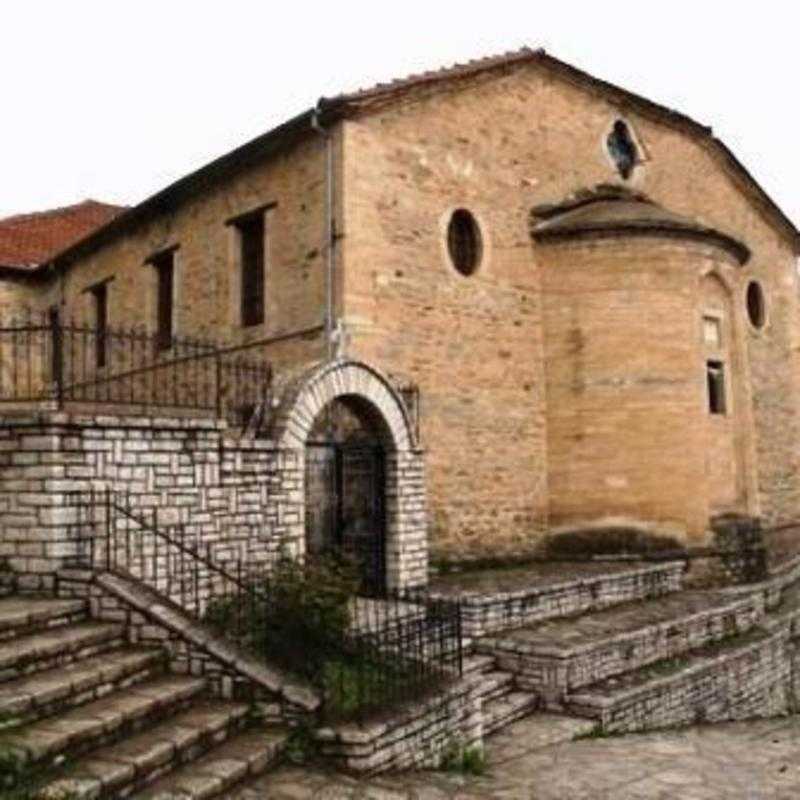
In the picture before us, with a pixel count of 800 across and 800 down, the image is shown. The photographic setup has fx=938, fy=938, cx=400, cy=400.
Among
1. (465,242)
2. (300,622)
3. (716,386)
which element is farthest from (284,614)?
(716,386)

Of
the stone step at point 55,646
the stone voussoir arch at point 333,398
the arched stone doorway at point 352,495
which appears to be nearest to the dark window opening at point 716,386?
the stone voussoir arch at point 333,398

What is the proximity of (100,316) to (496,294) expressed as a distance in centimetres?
984

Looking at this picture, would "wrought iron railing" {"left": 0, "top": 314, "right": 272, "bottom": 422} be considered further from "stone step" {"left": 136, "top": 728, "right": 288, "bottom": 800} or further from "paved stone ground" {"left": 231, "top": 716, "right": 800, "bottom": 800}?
"paved stone ground" {"left": 231, "top": 716, "right": 800, "bottom": 800}

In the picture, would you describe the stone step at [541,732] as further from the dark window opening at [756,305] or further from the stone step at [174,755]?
the dark window opening at [756,305]

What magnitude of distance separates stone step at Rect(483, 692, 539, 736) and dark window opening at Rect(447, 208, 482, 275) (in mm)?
6798

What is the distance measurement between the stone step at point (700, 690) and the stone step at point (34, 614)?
4.88 meters

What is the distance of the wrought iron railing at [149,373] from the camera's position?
12.4 metres

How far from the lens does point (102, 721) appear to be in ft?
19.0

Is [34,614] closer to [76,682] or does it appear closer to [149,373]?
[76,682]

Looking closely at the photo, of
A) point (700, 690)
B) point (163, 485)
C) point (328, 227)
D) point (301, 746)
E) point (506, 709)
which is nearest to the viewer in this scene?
point (301, 746)

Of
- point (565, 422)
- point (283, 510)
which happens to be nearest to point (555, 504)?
point (565, 422)

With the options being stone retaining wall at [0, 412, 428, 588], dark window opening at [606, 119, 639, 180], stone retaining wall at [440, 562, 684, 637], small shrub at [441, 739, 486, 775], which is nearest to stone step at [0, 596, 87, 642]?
stone retaining wall at [0, 412, 428, 588]

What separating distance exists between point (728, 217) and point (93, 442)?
1535 cm

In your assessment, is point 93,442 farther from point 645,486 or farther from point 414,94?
point 645,486
